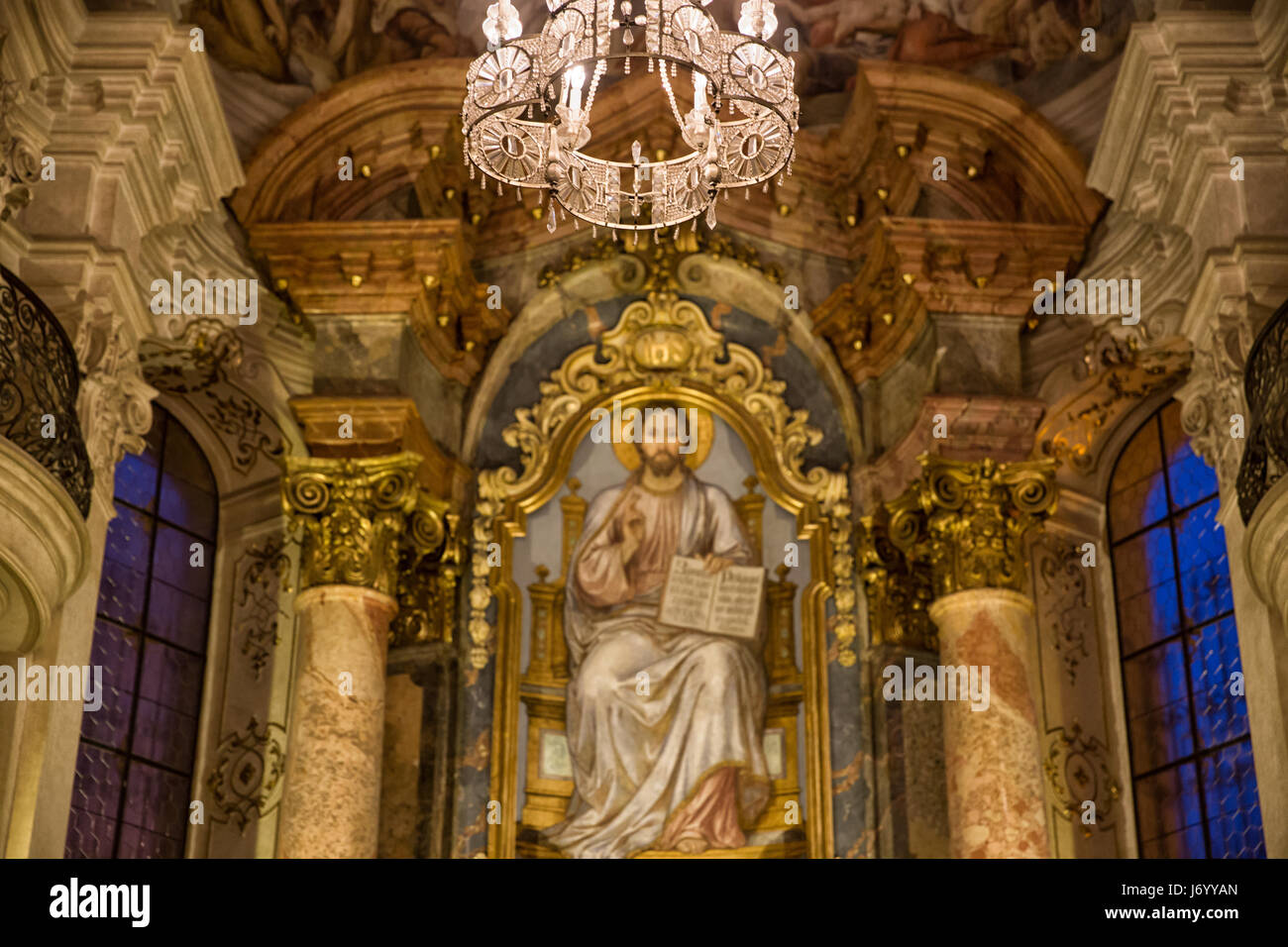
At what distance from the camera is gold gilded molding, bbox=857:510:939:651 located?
38.9ft

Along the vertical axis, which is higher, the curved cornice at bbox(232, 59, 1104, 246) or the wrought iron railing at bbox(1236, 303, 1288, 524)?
the curved cornice at bbox(232, 59, 1104, 246)

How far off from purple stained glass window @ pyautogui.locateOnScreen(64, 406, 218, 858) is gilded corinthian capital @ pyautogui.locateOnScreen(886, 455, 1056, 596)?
4406mm

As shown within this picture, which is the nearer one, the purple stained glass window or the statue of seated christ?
the purple stained glass window

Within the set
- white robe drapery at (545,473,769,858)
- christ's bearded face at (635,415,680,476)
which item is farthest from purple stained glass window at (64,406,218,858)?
christ's bearded face at (635,415,680,476)

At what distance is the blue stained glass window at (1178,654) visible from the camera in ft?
37.1

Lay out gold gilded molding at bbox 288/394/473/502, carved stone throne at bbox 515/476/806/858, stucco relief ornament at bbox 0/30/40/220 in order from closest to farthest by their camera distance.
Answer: stucco relief ornament at bbox 0/30/40/220
carved stone throne at bbox 515/476/806/858
gold gilded molding at bbox 288/394/473/502

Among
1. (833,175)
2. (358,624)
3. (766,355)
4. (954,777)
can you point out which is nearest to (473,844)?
(358,624)

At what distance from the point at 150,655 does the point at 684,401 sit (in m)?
3.63

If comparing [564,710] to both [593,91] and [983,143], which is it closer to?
[593,91]

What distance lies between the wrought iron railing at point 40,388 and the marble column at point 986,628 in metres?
4.73

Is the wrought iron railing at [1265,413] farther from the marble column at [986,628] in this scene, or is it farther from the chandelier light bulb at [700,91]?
the chandelier light bulb at [700,91]

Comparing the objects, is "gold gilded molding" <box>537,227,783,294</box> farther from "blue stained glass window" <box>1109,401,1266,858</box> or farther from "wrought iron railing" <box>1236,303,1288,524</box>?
"wrought iron railing" <box>1236,303,1288,524</box>

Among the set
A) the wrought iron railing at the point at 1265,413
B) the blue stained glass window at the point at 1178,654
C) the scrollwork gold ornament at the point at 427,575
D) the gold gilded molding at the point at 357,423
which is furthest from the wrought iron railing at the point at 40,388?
the blue stained glass window at the point at 1178,654

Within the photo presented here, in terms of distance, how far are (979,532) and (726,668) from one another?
170cm
